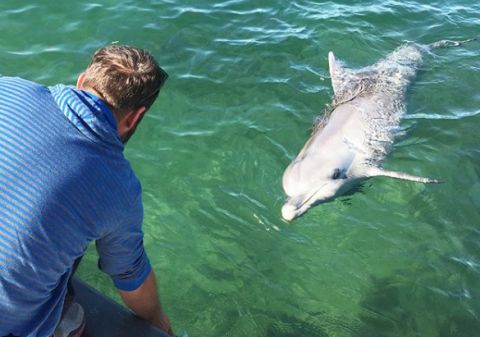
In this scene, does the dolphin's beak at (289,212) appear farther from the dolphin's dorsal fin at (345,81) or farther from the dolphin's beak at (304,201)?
the dolphin's dorsal fin at (345,81)

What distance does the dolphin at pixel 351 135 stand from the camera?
582 centimetres

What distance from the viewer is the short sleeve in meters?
2.70

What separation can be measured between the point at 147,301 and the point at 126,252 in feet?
2.03

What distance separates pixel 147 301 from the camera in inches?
131

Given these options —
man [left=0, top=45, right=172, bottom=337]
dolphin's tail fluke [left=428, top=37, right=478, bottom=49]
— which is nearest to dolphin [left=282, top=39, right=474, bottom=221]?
dolphin's tail fluke [left=428, top=37, right=478, bottom=49]

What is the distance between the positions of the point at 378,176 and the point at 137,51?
441 centimetres

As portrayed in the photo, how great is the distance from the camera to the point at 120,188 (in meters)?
2.51

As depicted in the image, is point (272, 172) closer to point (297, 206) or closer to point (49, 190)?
point (297, 206)

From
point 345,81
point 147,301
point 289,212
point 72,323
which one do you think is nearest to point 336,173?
point 289,212

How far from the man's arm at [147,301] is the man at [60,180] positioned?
18.3 inches

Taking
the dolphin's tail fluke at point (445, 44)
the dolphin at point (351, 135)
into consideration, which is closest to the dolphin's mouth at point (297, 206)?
the dolphin at point (351, 135)

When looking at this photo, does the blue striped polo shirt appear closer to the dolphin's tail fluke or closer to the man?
the man

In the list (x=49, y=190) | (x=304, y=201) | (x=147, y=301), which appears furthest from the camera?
(x=304, y=201)

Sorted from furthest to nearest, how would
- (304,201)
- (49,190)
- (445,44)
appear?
(445,44), (304,201), (49,190)
